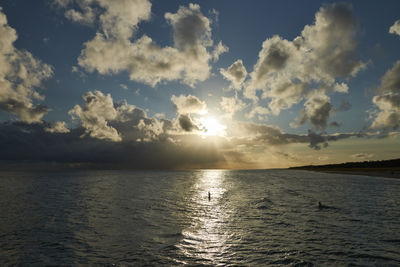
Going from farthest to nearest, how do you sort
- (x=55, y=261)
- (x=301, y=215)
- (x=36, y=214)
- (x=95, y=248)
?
1. (x=36, y=214)
2. (x=301, y=215)
3. (x=95, y=248)
4. (x=55, y=261)

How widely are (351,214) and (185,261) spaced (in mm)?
30154

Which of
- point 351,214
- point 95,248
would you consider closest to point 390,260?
point 351,214

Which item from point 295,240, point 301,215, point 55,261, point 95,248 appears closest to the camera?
point 55,261

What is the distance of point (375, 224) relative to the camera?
27969mm

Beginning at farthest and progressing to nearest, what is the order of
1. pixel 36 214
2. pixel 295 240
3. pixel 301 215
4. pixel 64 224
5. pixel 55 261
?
1. pixel 36 214
2. pixel 301 215
3. pixel 64 224
4. pixel 295 240
5. pixel 55 261

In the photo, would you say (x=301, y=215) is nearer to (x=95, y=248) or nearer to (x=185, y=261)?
(x=185, y=261)

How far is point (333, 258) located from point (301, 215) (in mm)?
16870

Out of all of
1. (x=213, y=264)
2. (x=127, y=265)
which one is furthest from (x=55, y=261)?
(x=213, y=264)

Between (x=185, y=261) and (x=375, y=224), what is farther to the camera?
(x=375, y=224)

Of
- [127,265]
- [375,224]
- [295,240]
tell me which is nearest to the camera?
[127,265]

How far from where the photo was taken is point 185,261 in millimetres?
17656

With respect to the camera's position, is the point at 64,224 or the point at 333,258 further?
the point at 64,224

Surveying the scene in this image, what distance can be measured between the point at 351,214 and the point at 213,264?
28.6 m

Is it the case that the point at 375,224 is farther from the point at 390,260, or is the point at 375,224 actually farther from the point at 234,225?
the point at 234,225
